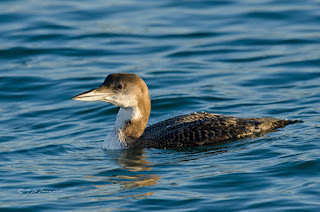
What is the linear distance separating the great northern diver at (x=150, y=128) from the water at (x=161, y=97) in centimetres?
15

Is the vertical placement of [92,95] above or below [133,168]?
above

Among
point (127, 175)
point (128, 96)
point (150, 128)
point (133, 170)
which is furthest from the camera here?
point (150, 128)

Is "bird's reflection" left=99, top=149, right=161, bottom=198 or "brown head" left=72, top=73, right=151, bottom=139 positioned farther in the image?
"brown head" left=72, top=73, right=151, bottom=139

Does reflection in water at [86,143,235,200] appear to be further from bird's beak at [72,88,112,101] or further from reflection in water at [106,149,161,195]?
bird's beak at [72,88,112,101]

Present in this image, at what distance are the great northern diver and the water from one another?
0.15 metres

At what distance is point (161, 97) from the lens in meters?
10.7

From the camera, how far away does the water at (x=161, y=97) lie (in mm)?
6391

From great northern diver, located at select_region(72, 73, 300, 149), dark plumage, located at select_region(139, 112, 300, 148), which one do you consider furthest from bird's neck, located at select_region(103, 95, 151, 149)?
dark plumage, located at select_region(139, 112, 300, 148)

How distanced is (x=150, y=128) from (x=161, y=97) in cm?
242

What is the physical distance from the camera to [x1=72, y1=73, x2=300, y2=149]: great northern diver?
7887 millimetres

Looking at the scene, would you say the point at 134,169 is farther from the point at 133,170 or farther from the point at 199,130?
the point at 199,130

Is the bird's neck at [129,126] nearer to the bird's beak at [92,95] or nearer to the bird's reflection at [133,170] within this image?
the bird's reflection at [133,170]

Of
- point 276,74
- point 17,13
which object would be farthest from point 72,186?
point 17,13

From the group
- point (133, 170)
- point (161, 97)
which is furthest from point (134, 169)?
point (161, 97)
